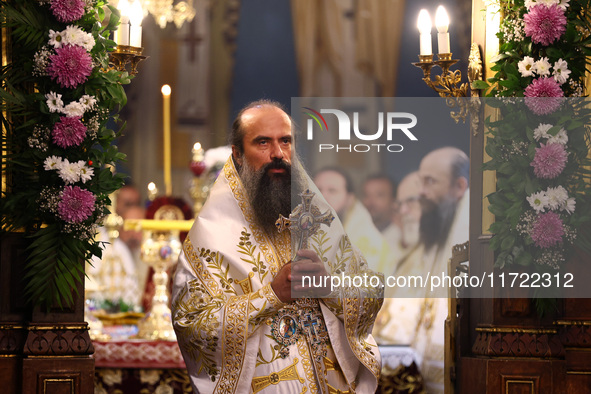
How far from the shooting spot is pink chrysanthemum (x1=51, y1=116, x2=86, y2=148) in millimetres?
4543

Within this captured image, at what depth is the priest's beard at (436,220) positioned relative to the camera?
16.2 feet

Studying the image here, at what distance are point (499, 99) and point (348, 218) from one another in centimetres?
99

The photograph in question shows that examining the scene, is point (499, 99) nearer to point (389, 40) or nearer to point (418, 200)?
point (418, 200)

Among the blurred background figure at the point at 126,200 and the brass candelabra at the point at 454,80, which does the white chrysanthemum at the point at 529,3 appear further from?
the blurred background figure at the point at 126,200

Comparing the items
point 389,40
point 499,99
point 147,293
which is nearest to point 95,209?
point 499,99

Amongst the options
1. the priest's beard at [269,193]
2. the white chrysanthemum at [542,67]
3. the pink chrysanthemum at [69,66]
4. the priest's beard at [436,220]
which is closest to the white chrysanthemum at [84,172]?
the pink chrysanthemum at [69,66]

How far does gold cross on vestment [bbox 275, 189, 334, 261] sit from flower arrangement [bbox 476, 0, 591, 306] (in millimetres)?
1081

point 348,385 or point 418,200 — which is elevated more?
point 418,200

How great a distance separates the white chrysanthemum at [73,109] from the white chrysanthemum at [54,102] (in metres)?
0.03

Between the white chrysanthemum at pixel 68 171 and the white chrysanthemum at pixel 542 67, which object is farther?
the white chrysanthemum at pixel 542 67

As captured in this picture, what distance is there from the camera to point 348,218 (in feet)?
15.4

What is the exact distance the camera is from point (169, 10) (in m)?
9.45

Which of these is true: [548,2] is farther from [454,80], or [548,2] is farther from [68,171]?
[68,171]

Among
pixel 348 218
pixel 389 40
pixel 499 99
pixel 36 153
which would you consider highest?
pixel 389 40
